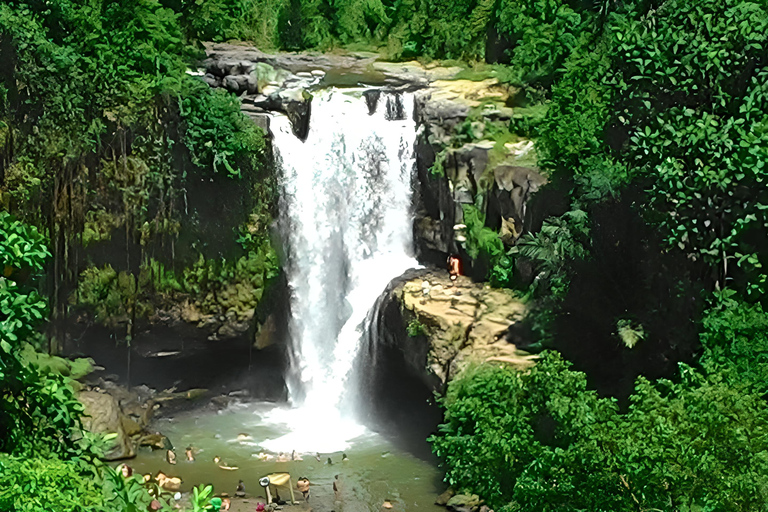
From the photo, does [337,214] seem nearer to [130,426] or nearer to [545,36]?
[545,36]

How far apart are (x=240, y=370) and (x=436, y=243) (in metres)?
6.35

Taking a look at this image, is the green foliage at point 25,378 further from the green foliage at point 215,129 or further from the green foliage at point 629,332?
the green foliage at point 215,129

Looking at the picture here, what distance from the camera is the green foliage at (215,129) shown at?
24250mm

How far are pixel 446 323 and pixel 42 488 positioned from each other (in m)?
11.1

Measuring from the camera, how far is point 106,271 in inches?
964

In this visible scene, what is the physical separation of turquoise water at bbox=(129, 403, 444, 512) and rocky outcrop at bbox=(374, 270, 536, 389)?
2.03 meters

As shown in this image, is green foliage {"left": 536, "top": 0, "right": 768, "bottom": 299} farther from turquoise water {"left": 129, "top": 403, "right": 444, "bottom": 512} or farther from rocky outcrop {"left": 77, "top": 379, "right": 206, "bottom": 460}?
rocky outcrop {"left": 77, "top": 379, "right": 206, "bottom": 460}

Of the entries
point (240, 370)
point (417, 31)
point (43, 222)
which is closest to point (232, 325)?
point (240, 370)

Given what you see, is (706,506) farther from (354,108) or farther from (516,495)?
(354,108)

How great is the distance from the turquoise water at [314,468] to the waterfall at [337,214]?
2.83m

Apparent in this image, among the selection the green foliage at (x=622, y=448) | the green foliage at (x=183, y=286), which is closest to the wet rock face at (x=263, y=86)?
the green foliage at (x=183, y=286)

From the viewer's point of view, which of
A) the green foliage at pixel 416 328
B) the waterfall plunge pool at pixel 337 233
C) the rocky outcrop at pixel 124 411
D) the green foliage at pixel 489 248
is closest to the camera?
the green foliage at pixel 416 328

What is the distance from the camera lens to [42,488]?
11461 mm

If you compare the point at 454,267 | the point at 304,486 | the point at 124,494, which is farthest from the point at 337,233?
the point at 124,494
